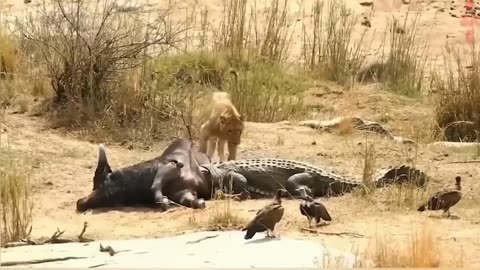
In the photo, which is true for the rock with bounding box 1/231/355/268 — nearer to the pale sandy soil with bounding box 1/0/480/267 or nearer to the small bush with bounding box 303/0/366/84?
the pale sandy soil with bounding box 1/0/480/267

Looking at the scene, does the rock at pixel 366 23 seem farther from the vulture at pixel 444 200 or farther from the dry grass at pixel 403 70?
the vulture at pixel 444 200

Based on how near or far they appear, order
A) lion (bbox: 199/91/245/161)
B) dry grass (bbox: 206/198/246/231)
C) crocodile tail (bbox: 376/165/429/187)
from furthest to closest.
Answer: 1. lion (bbox: 199/91/245/161)
2. crocodile tail (bbox: 376/165/429/187)
3. dry grass (bbox: 206/198/246/231)

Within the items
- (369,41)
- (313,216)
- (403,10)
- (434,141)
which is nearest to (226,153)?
(434,141)

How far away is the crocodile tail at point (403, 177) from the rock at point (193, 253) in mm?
2007

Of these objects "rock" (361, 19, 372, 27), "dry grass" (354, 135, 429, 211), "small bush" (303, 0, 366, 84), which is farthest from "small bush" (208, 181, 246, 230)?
"rock" (361, 19, 372, 27)

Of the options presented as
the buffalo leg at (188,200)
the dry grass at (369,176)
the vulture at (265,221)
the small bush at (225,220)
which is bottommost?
the buffalo leg at (188,200)

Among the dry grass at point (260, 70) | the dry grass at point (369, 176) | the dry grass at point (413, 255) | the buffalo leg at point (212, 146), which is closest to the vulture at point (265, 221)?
the dry grass at point (413, 255)

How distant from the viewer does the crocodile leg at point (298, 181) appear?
28.8 feet

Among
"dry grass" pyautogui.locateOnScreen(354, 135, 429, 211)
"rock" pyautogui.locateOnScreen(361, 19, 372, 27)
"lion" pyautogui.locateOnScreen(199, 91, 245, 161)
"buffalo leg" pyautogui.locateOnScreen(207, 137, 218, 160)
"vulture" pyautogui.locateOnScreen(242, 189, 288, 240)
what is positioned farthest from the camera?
"rock" pyautogui.locateOnScreen(361, 19, 372, 27)

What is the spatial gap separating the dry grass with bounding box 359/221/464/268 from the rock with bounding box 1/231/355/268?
0.14 metres

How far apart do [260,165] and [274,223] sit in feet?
7.08

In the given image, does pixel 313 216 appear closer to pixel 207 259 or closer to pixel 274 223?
pixel 274 223

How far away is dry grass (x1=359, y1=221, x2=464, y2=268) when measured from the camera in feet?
19.7

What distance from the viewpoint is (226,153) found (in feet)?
33.7
